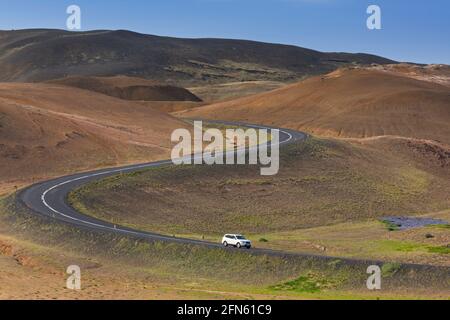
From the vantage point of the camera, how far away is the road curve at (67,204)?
51375mm

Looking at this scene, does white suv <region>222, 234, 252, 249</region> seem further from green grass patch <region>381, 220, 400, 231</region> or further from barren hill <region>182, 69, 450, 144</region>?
barren hill <region>182, 69, 450, 144</region>

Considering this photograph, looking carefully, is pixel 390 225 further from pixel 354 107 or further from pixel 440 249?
pixel 354 107

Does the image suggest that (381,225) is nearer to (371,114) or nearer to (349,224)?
(349,224)

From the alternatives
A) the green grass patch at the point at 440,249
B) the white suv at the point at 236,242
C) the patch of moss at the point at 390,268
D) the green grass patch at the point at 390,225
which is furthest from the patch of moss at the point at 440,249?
the white suv at the point at 236,242

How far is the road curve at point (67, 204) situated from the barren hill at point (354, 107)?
206ft

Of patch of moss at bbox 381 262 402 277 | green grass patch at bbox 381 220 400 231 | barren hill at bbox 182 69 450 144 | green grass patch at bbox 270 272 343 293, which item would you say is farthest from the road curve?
barren hill at bbox 182 69 450 144

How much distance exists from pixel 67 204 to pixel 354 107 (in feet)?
334

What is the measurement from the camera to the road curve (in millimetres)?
51375

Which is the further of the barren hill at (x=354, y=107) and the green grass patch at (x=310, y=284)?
the barren hill at (x=354, y=107)

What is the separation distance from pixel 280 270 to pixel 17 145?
58021 mm

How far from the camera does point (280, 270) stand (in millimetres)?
42281

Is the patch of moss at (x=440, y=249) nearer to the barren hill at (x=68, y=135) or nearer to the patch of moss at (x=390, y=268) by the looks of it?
the patch of moss at (x=390, y=268)

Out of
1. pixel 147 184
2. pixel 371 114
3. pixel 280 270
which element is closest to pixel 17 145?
pixel 147 184

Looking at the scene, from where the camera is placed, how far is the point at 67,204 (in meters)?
62.5
